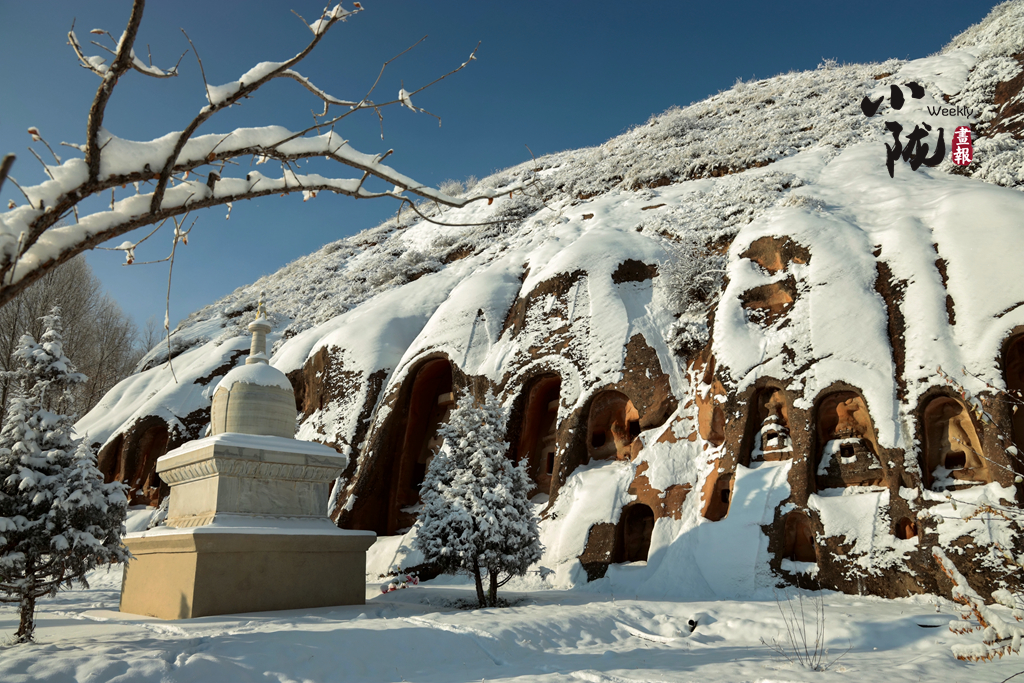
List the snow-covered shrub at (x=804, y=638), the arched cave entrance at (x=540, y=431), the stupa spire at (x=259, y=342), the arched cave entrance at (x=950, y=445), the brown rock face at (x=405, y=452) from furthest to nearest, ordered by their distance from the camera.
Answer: the brown rock face at (x=405, y=452) < the arched cave entrance at (x=540, y=431) < the stupa spire at (x=259, y=342) < the arched cave entrance at (x=950, y=445) < the snow-covered shrub at (x=804, y=638)

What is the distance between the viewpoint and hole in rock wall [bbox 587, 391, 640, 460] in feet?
51.4

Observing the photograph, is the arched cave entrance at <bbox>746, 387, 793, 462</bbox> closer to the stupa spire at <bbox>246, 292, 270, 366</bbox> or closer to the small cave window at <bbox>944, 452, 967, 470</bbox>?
the small cave window at <bbox>944, 452, 967, 470</bbox>

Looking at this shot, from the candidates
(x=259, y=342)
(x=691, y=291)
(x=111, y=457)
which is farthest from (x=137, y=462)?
(x=691, y=291)

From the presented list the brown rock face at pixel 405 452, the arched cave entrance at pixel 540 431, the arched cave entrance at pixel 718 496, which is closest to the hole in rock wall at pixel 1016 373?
the arched cave entrance at pixel 718 496

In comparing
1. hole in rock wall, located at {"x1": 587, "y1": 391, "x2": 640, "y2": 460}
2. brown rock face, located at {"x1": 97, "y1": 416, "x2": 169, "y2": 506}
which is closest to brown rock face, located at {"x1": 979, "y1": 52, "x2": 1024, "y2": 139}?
hole in rock wall, located at {"x1": 587, "y1": 391, "x2": 640, "y2": 460}

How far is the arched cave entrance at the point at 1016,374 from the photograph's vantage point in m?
10.8

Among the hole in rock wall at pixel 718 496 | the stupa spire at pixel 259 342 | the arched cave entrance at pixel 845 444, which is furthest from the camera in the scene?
the stupa spire at pixel 259 342

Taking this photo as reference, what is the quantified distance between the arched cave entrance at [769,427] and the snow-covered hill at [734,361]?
47mm

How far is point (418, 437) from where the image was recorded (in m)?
19.5

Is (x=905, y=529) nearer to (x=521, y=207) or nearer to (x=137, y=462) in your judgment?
(x=521, y=207)

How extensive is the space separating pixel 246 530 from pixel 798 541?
364 inches

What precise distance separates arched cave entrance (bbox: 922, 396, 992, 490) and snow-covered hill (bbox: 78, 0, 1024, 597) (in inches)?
1.5

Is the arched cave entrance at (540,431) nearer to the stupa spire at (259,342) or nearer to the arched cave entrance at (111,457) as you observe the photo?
the stupa spire at (259,342)

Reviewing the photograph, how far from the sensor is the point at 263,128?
14.1ft
